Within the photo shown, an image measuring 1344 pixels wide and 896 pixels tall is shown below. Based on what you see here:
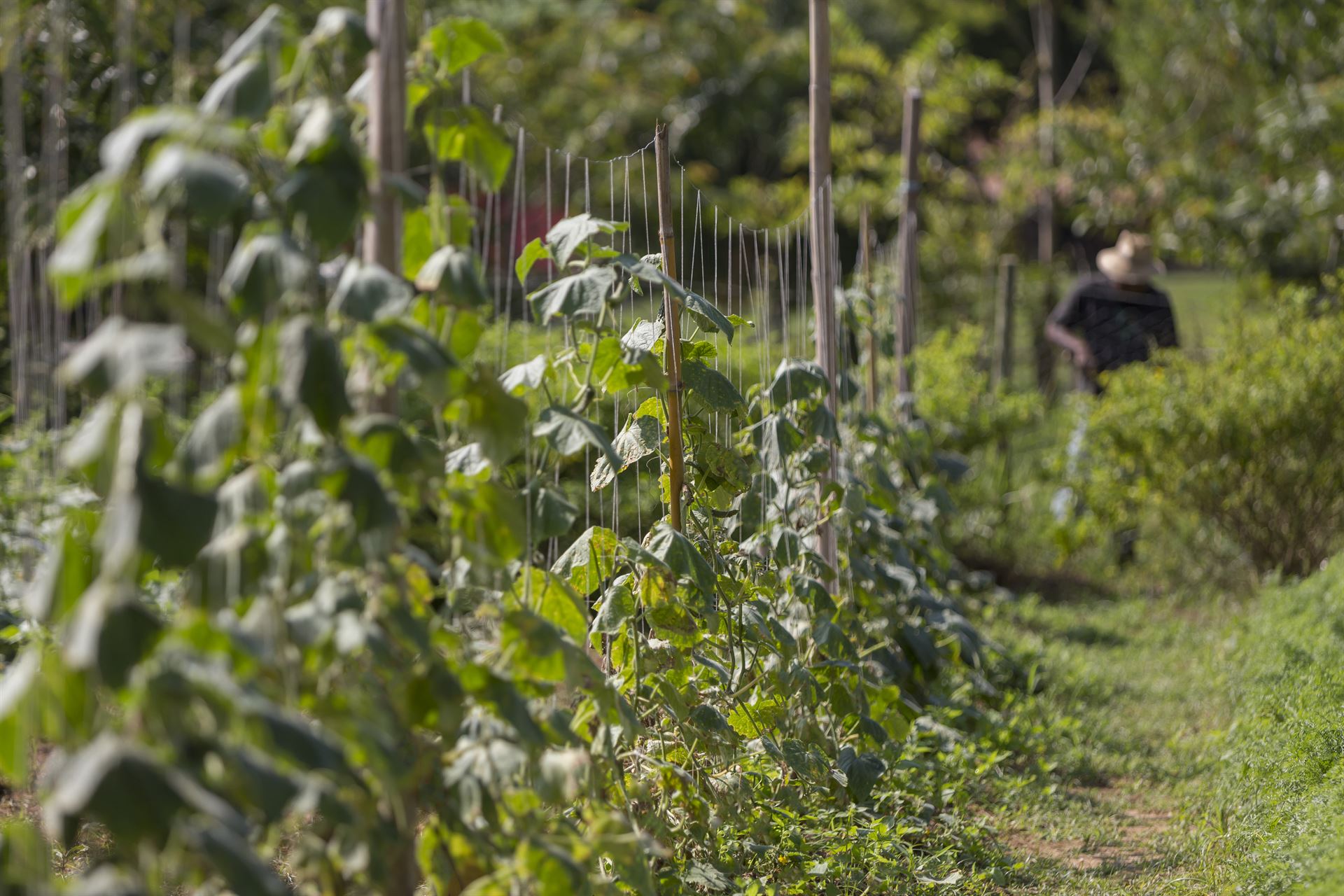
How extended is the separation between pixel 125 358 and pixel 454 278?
0.48 meters

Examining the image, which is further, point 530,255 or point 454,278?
point 530,255

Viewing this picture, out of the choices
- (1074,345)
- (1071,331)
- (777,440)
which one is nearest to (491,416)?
(777,440)

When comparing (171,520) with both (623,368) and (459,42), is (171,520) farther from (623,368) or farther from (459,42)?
(623,368)

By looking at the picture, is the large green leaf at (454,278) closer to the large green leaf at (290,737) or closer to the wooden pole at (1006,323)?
the large green leaf at (290,737)

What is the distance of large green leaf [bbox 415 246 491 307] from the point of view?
1601 mm

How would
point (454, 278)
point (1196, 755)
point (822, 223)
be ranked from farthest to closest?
point (1196, 755) → point (822, 223) → point (454, 278)

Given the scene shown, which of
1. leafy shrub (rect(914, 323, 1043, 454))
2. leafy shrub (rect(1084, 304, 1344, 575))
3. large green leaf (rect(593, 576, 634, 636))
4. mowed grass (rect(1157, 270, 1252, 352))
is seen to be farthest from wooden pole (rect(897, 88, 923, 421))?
large green leaf (rect(593, 576, 634, 636))

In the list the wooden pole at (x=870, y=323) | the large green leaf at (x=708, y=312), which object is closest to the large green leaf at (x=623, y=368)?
the large green leaf at (x=708, y=312)

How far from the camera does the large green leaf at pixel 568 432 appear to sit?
1.89 metres

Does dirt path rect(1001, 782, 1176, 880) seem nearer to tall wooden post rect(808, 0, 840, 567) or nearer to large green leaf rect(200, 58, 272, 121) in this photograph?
tall wooden post rect(808, 0, 840, 567)

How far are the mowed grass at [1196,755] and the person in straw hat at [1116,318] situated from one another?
5.82 ft

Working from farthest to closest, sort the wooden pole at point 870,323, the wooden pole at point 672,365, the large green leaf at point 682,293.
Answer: the wooden pole at point 870,323, the wooden pole at point 672,365, the large green leaf at point 682,293

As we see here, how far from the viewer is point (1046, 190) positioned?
10.9m

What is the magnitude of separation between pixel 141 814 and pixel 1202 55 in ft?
38.1
